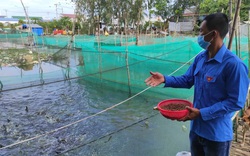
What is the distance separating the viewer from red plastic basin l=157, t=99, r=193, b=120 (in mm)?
1495

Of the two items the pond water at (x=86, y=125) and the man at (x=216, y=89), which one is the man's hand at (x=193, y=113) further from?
the pond water at (x=86, y=125)

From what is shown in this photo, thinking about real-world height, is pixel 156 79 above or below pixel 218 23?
below

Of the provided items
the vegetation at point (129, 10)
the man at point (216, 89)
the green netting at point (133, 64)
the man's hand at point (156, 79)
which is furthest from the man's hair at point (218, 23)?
the vegetation at point (129, 10)

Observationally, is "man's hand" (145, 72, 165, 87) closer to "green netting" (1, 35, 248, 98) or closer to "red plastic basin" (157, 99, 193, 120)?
"red plastic basin" (157, 99, 193, 120)

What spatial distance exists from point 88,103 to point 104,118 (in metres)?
1.29

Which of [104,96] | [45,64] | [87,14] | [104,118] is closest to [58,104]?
[104,96]

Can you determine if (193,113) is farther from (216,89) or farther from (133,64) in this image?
(133,64)

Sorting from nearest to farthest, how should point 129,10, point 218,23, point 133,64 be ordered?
point 218,23 → point 133,64 → point 129,10

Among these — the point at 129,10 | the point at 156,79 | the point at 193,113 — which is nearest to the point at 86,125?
the point at 156,79

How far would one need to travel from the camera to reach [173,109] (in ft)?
5.58

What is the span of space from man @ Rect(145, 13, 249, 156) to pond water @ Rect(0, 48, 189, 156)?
185 centimetres

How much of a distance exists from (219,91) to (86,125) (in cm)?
402

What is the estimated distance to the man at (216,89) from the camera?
135 centimetres

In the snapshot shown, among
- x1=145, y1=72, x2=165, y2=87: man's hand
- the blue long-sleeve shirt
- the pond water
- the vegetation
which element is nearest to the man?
the blue long-sleeve shirt
